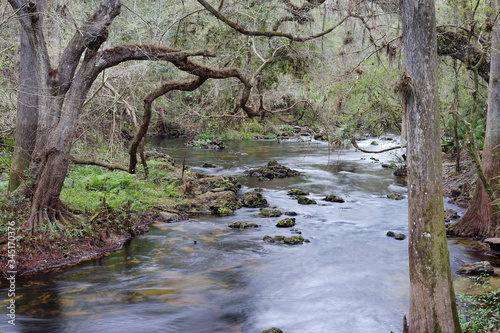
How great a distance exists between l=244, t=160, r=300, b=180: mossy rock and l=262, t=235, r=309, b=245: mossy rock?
29.4 feet

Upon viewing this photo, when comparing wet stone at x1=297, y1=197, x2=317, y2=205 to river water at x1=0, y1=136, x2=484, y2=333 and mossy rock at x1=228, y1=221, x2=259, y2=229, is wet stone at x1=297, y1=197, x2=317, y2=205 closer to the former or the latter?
river water at x1=0, y1=136, x2=484, y2=333

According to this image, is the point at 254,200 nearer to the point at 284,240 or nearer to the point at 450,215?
the point at 284,240

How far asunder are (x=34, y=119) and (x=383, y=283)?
882cm

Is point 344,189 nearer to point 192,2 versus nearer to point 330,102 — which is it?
point 330,102

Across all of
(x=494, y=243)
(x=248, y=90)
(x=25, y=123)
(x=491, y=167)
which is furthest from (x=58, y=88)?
(x=494, y=243)

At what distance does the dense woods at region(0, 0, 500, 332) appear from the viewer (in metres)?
4.97

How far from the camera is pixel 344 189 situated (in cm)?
1923

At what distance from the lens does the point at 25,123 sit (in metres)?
10.2

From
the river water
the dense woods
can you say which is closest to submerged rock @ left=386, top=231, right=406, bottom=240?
the river water

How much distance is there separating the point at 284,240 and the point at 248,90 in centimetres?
418

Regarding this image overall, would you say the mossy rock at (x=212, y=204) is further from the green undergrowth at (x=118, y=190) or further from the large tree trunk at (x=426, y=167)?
the large tree trunk at (x=426, y=167)

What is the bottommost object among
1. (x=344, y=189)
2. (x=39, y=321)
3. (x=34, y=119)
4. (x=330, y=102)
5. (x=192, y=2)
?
(x=39, y=321)

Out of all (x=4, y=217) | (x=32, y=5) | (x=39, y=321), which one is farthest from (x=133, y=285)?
(x=32, y=5)

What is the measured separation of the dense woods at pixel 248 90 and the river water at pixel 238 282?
4.33ft
